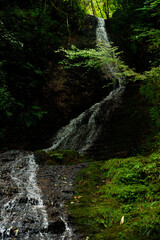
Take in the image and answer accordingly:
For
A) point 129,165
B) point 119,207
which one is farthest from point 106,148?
point 119,207

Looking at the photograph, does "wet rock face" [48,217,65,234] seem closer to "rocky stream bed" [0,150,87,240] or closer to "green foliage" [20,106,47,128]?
"rocky stream bed" [0,150,87,240]

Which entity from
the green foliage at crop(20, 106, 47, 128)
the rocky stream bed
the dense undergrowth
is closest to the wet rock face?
the rocky stream bed

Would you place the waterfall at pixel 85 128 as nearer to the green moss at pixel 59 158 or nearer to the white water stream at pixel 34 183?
the white water stream at pixel 34 183

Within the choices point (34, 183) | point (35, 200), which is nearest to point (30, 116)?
point (34, 183)

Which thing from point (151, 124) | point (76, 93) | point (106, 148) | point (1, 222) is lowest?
point (106, 148)

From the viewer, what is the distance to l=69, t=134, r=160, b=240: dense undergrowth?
202cm

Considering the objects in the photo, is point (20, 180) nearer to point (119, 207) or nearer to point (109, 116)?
point (119, 207)

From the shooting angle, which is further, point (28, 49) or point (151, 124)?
point (28, 49)

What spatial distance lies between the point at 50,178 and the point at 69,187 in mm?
811

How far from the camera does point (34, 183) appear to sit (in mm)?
4223

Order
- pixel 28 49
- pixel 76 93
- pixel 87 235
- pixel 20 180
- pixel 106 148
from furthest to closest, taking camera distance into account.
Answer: pixel 76 93, pixel 28 49, pixel 106 148, pixel 20 180, pixel 87 235

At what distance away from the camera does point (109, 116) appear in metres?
8.84

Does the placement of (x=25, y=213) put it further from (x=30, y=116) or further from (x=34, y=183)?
(x=30, y=116)

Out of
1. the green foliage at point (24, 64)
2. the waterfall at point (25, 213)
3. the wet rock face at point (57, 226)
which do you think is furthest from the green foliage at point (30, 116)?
the wet rock face at point (57, 226)
